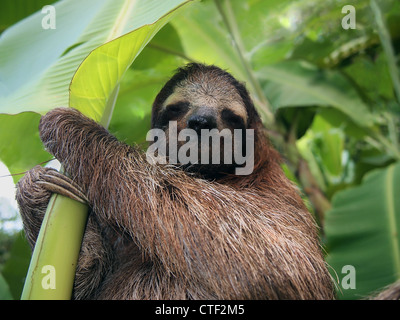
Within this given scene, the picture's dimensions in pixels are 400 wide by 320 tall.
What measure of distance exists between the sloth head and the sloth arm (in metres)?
0.45

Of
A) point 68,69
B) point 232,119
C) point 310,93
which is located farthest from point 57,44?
point 310,93

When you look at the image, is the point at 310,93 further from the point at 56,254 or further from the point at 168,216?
the point at 56,254

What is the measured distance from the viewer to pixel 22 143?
3.82m

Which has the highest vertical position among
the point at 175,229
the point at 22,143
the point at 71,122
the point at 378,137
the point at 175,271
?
the point at 378,137

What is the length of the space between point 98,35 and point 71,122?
0.67 metres

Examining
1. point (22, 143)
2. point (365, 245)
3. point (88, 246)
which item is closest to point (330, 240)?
point (365, 245)

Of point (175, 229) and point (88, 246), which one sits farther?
point (88, 246)

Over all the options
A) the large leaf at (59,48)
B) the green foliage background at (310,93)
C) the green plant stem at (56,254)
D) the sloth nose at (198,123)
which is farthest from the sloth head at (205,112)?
the green plant stem at (56,254)

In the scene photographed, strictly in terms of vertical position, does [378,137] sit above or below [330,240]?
above

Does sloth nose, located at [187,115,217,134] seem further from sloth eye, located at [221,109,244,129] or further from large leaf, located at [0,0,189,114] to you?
large leaf, located at [0,0,189,114]

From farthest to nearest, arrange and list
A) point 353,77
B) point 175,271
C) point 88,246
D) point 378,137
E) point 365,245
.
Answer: point 353,77, point 378,137, point 365,245, point 88,246, point 175,271

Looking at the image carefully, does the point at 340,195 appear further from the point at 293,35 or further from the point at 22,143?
the point at 22,143

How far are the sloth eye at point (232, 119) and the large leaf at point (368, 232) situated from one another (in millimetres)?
1671

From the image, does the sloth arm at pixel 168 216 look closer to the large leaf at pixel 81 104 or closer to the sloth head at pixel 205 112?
the large leaf at pixel 81 104
